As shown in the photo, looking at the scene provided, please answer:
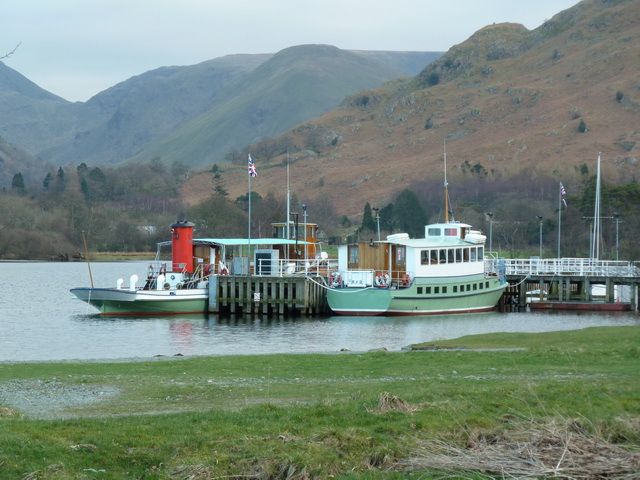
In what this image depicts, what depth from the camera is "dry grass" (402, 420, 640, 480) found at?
13.3m

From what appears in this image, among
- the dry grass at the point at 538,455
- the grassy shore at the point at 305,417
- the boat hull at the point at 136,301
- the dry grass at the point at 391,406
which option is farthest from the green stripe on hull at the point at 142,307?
the dry grass at the point at 538,455

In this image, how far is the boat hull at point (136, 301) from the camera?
2432 inches

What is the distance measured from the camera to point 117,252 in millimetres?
165625

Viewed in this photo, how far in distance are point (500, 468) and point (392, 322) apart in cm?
4504

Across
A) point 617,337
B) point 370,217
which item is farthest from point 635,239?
point 617,337

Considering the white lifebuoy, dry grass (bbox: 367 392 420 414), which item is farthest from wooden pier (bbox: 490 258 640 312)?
dry grass (bbox: 367 392 420 414)

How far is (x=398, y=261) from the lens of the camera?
64438mm

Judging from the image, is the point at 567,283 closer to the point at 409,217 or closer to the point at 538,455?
the point at 538,455

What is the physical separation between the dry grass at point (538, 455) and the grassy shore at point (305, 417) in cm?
4

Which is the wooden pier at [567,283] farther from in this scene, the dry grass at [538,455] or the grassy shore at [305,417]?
the dry grass at [538,455]

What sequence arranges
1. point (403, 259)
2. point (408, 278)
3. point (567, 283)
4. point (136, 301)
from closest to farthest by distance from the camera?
point (136, 301), point (408, 278), point (403, 259), point (567, 283)

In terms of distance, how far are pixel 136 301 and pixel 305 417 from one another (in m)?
46.3

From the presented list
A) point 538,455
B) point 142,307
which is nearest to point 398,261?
point 142,307

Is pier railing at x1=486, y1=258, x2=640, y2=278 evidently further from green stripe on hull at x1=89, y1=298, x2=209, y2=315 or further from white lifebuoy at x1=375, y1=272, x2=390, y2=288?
green stripe on hull at x1=89, y1=298, x2=209, y2=315
